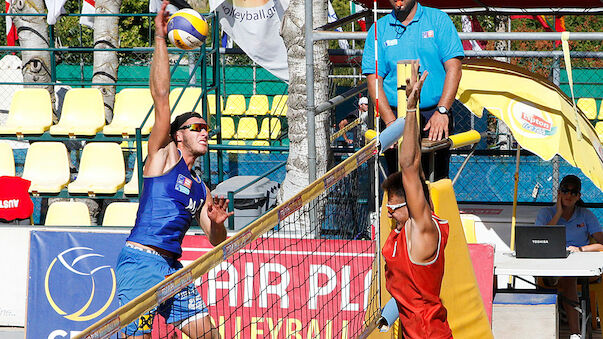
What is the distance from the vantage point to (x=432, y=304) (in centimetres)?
467

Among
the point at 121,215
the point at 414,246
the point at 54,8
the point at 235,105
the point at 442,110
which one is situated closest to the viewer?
the point at 414,246

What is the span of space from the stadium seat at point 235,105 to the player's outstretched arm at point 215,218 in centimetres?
1417

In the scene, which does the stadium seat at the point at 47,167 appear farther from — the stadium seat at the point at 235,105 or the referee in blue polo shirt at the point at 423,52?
the stadium seat at the point at 235,105

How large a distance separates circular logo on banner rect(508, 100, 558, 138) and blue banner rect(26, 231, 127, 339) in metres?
3.97

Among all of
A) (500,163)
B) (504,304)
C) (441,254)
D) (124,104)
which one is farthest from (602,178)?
(124,104)

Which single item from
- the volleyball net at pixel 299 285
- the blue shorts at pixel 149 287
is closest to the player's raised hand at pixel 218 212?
the blue shorts at pixel 149 287

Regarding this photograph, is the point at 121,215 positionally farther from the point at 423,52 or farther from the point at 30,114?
the point at 423,52

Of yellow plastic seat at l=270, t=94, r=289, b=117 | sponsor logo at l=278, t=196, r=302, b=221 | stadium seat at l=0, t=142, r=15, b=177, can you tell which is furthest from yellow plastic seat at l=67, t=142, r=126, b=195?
yellow plastic seat at l=270, t=94, r=289, b=117

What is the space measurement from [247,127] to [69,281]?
10990 millimetres

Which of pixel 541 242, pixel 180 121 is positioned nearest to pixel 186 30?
pixel 180 121

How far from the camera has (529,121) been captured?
7344 mm

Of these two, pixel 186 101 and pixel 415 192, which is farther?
pixel 186 101

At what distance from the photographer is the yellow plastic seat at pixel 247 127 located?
1847 cm

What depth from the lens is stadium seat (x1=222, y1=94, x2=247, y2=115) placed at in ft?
66.2
